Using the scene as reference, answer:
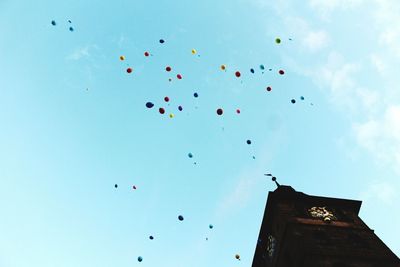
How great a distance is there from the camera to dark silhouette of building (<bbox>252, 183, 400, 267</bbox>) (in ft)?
97.0

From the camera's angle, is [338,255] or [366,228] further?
[366,228]

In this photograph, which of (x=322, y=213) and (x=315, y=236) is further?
(x=322, y=213)

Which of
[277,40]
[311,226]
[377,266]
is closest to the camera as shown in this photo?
[377,266]

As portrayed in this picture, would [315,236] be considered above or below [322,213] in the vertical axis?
below

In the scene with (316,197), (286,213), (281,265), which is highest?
(316,197)

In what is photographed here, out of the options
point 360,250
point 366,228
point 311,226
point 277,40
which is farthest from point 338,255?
point 277,40

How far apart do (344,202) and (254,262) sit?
1166 centimetres

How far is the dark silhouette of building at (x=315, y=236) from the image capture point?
29578mm

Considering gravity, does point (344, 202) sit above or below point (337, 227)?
above

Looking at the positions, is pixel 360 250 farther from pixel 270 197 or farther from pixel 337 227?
pixel 270 197

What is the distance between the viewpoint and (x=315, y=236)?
3272 centimetres

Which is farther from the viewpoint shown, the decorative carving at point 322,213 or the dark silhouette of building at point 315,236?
the decorative carving at point 322,213

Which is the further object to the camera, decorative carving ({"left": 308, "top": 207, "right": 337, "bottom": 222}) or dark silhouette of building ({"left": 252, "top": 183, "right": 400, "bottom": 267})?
decorative carving ({"left": 308, "top": 207, "right": 337, "bottom": 222})

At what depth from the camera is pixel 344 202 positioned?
133 feet
